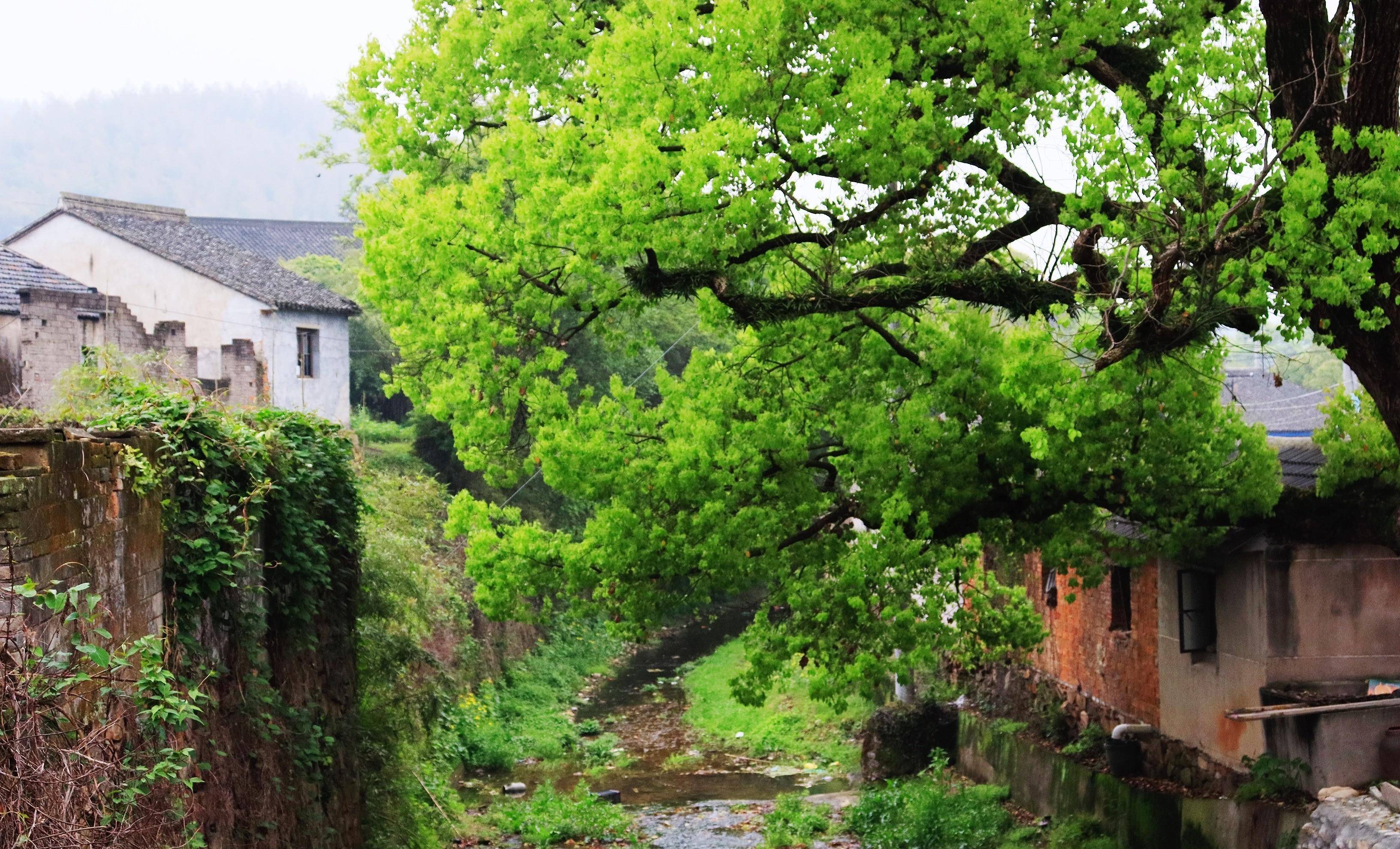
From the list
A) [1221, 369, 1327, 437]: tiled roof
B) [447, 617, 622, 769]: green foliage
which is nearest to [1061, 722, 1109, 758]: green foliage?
[447, 617, 622, 769]: green foliage

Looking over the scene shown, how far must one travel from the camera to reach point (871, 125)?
9625mm

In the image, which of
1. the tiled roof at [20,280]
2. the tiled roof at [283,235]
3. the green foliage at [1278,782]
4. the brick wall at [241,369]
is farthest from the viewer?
the tiled roof at [283,235]

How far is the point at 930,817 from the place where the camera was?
15.3 metres

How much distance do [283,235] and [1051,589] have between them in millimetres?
40588

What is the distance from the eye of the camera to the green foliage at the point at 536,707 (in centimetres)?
2072

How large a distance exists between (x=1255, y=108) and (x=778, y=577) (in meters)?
5.60

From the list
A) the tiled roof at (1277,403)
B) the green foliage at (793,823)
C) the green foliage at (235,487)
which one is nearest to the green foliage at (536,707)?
the green foliage at (793,823)

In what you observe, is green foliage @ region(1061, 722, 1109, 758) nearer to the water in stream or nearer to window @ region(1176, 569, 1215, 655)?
window @ region(1176, 569, 1215, 655)

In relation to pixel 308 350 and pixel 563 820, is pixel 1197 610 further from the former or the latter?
pixel 308 350

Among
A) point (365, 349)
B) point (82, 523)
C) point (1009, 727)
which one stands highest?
point (365, 349)

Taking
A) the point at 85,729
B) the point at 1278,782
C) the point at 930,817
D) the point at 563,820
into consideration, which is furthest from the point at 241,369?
the point at 85,729

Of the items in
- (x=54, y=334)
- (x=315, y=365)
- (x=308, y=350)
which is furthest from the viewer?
(x=315, y=365)

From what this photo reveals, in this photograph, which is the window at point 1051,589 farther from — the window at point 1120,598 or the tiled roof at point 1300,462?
the tiled roof at point 1300,462

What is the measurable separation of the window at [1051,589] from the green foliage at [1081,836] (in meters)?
4.16
